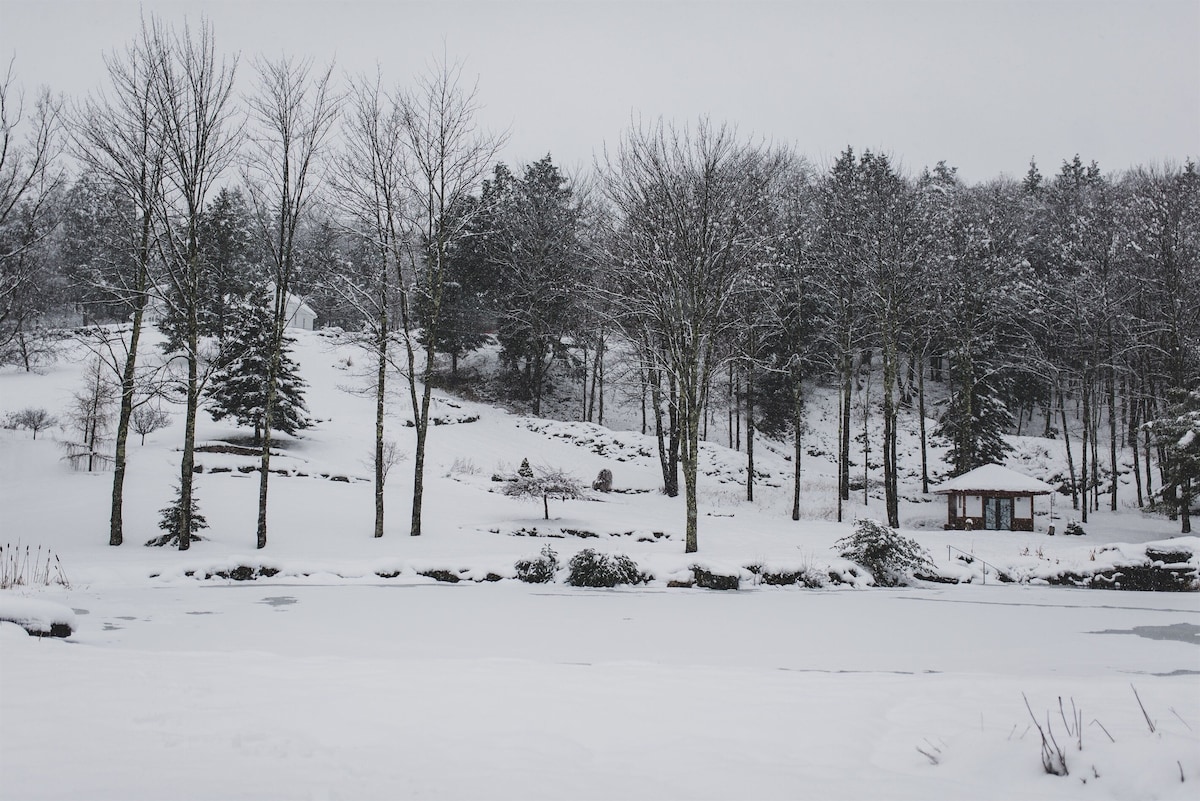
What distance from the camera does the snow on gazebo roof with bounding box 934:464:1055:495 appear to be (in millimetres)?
24297

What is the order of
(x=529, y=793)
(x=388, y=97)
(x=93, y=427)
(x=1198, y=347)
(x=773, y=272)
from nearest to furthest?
1. (x=529, y=793)
2. (x=388, y=97)
3. (x=93, y=427)
4. (x=1198, y=347)
5. (x=773, y=272)

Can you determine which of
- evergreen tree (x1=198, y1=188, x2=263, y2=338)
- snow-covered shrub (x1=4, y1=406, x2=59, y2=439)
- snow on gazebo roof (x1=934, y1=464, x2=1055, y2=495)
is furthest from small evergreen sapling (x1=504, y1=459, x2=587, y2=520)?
snow-covered shrub (x1=4, y1=406, x2=59, y2=439)

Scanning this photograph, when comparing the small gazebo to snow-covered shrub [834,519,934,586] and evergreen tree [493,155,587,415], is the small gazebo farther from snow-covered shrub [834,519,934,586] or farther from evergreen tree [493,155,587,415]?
evergreen tree [493,155,587,415]

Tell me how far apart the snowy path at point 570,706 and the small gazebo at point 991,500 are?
16.6 meters

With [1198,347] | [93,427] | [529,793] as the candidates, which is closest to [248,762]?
[529,793]

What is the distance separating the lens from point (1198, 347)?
2431 cm

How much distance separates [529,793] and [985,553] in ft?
59.5

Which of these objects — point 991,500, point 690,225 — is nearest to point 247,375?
point 690,225

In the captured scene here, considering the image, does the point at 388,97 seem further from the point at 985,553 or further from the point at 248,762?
the point at 985,553

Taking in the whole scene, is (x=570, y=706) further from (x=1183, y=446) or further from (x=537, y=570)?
(x=1183, y=446)

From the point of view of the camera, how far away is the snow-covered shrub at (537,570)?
1309cm

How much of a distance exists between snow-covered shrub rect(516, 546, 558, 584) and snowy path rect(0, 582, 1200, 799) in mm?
3733

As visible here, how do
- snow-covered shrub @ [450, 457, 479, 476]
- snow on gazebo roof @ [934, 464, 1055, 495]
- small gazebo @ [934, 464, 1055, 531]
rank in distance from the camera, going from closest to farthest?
snow on gazebo roof @ [934, 464, 1055, 495], small gazebo @ [934, 464, 1055, 531], snow-covered shrub @ [450, 457, 479, 476]

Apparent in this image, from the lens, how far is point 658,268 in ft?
60.8
